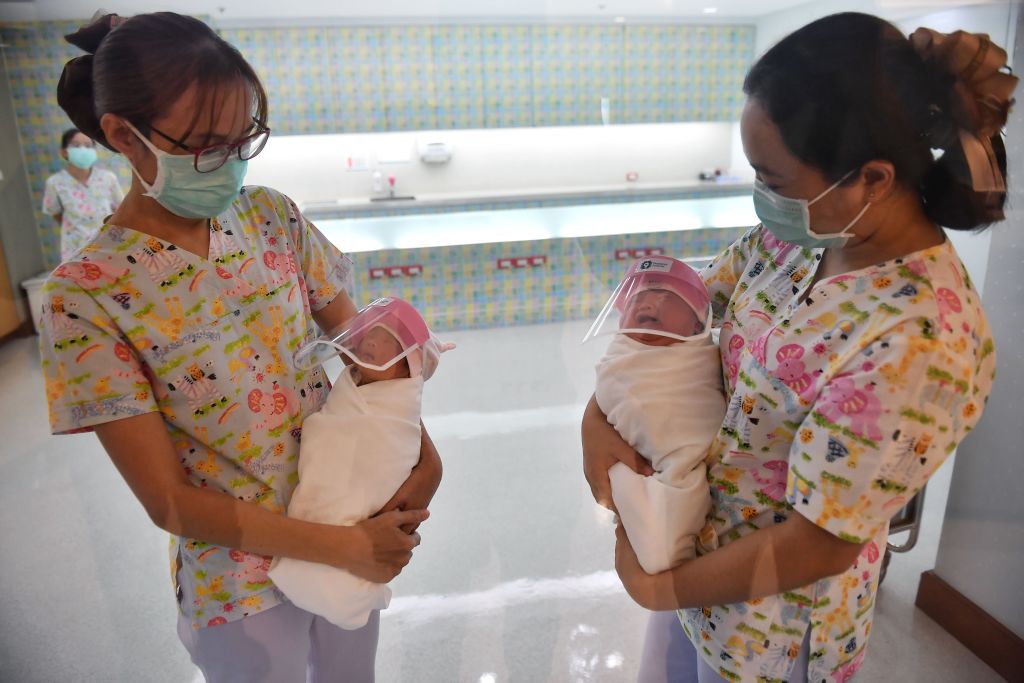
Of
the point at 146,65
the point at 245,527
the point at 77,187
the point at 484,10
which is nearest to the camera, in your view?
the point at 146,65

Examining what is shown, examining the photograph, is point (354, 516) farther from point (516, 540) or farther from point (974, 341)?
point (516, 540)

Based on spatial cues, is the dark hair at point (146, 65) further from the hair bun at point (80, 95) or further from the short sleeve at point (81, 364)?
the short sleeve at point (81, 364)

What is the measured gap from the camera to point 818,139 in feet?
2.43

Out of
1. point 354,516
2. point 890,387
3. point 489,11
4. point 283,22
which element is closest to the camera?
point 890,387

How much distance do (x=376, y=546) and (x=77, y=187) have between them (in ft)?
3.95

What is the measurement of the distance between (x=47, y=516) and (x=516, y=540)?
1.60m

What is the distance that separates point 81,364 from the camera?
790 mm

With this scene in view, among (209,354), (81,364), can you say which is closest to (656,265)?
(209,354)

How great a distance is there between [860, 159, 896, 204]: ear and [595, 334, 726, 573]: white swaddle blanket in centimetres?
31

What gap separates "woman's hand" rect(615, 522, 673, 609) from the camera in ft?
2.97

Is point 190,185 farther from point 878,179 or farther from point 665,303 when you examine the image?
point 878,179

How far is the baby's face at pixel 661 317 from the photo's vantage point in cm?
99

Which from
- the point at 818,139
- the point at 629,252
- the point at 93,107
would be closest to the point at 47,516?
the point at 93,107

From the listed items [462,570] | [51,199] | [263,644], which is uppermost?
[51,199]
